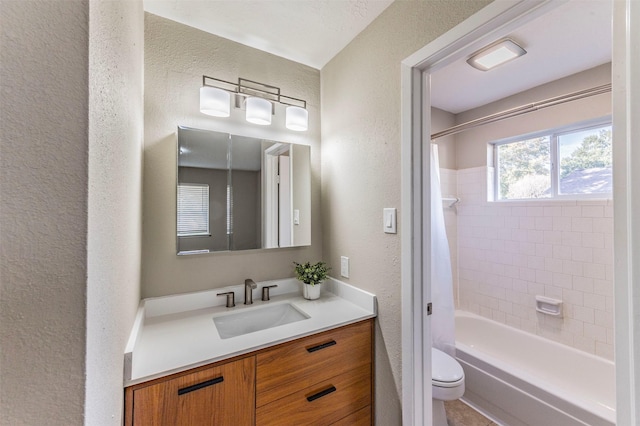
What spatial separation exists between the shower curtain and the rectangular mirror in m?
1.02

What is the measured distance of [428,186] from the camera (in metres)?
1.21

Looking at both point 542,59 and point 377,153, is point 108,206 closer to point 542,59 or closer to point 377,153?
point 377,153

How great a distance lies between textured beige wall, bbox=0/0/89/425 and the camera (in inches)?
16.3

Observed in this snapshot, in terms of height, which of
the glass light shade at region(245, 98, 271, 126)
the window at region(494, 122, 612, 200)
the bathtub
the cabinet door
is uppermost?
the glass light shade at region(245, 98, 271, 126)

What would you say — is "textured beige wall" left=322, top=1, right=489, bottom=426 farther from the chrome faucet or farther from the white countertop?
the chrome faucet

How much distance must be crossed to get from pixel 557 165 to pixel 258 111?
8.05 feet

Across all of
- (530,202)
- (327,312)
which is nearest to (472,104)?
(530,202)

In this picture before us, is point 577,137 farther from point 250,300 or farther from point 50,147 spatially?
point 50,147

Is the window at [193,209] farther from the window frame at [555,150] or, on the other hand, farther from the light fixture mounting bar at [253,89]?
the window frame at [555,150]

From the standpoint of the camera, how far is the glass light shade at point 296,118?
1.67 m

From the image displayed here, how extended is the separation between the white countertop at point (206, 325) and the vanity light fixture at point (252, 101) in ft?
3.37

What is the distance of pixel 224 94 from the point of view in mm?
1458

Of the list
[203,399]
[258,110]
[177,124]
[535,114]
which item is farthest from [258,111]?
[535,114]

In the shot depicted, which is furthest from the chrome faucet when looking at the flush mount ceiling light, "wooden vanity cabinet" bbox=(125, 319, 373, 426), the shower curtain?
the flush mount ceiling light
